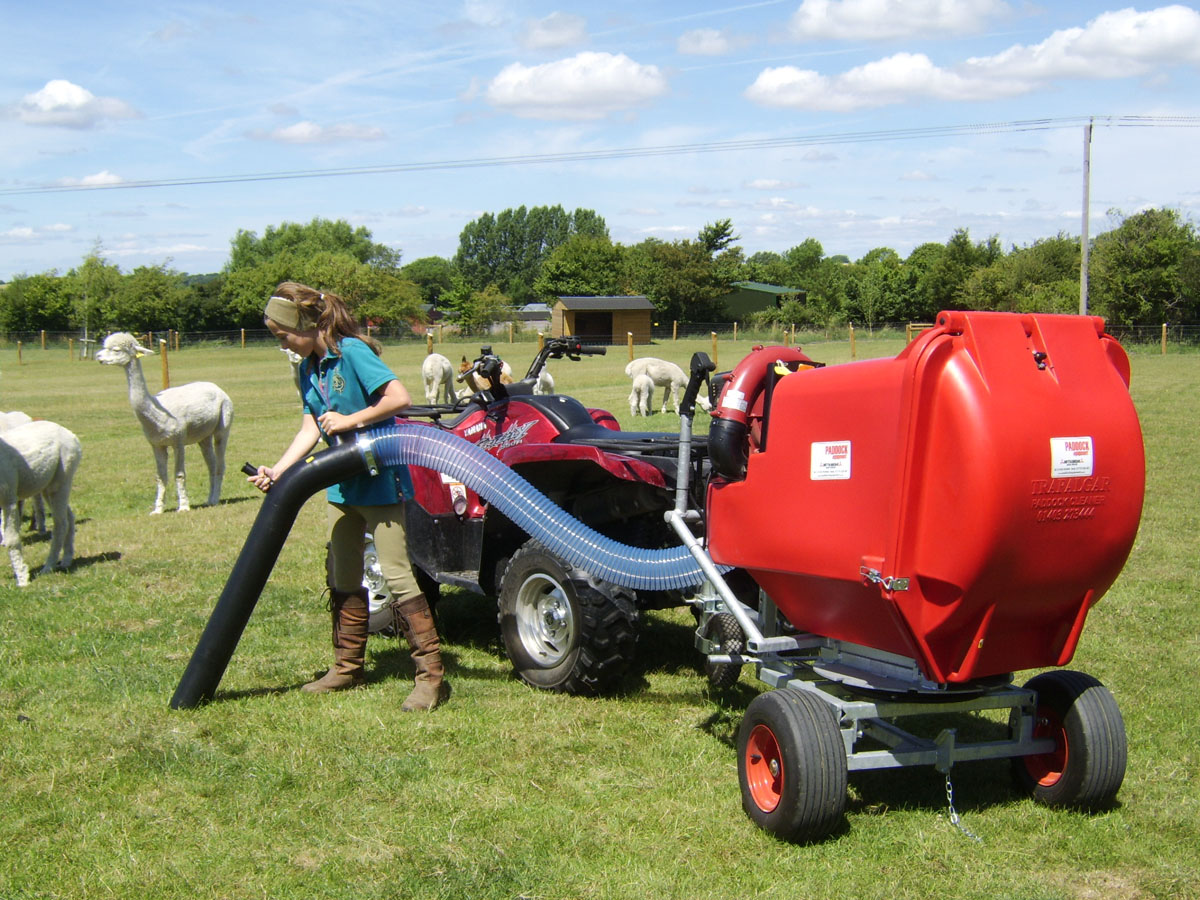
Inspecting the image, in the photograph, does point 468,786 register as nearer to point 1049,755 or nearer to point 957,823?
point 957,823

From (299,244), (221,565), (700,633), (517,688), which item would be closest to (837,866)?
(700,633)

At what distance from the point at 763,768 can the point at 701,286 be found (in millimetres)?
73311

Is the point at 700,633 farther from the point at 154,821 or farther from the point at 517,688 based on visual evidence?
the point at 154,821

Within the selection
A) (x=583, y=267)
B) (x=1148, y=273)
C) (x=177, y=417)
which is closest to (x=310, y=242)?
(x=583, y=267)

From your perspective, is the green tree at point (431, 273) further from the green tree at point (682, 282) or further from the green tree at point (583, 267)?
the green tree at point (682, 282)

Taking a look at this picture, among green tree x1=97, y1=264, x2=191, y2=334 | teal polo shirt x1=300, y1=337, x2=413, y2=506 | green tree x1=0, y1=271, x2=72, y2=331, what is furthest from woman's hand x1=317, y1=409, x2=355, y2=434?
green tree x1=0, y1=271, x2=72, y2=331

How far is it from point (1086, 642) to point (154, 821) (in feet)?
17.6

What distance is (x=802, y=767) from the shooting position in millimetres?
3832

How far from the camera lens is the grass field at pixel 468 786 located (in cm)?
375

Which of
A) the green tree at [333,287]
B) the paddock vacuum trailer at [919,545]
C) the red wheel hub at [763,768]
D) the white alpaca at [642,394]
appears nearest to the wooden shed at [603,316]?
the green tree at [333,287]

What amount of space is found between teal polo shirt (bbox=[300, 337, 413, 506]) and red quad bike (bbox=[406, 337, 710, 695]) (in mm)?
765

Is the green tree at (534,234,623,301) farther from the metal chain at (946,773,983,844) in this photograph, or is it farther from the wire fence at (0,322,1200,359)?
the metal chain at (946,773,983,844)

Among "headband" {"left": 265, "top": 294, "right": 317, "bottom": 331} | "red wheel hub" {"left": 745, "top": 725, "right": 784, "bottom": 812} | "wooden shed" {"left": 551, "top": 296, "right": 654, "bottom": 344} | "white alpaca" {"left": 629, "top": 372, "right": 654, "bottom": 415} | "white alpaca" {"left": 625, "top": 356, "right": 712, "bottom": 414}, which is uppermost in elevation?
"wooden shed" {"left": 551, "top": 296, "right": 654, "bottom": 344}

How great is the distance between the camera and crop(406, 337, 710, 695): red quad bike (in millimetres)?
5359
